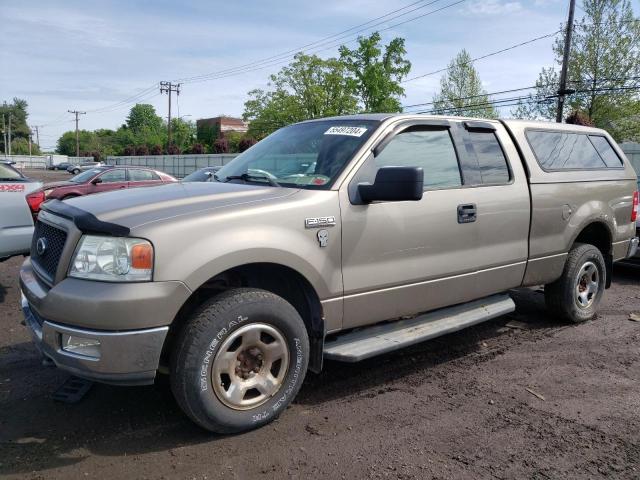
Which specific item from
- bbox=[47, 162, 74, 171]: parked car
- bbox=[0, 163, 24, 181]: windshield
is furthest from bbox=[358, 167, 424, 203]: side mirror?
bbox=[47, 162, 74, 171]: parked car

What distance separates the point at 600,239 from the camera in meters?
5.74

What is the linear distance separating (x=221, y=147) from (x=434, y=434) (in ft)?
145

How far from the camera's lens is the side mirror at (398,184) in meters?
3.26

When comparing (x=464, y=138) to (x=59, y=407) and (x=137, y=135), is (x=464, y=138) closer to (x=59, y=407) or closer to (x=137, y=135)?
(x=59, y=407)

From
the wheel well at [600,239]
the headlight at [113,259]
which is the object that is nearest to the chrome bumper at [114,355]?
the headlight at [113,259]

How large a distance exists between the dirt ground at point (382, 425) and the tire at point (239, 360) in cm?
17

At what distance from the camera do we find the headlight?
2754mm

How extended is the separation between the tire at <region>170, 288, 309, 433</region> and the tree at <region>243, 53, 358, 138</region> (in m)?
38.9

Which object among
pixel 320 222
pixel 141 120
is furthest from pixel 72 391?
pixel 141 120

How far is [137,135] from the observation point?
127 metres

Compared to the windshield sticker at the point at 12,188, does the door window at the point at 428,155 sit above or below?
above

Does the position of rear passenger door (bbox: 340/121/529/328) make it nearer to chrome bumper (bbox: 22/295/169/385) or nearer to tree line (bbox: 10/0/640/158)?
chrome bumper (bbox: 22/295/169/385)

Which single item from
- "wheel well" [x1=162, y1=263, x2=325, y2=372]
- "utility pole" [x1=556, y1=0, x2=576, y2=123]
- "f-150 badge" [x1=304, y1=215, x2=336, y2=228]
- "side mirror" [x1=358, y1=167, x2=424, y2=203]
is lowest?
"wheel well" [x1=162, y1=263, x2=325, y2=372]

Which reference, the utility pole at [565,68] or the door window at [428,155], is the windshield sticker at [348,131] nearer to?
the door window at [428,155]
